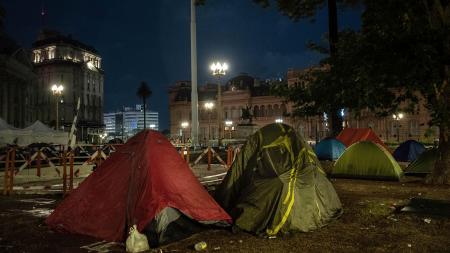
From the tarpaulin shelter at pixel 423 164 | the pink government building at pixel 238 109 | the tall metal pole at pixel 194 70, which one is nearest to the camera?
the tarpaulin shelter at pixel 423 164

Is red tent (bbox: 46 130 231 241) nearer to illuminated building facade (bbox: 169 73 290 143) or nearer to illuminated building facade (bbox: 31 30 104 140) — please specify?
illuminated building facade (bbox: 169 73 290 143)

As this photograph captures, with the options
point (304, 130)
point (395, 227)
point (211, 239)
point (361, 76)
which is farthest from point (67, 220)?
point (304, 130)

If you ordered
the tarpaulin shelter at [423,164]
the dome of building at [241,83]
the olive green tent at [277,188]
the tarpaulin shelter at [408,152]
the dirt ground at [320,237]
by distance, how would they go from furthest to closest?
the dome of building at [241,83] → the tarpaulin shelter at [408,152] → the tarpaulin shelter at [423,164] → the olive green tent at [277,188] → the dirt ground at [320,237]

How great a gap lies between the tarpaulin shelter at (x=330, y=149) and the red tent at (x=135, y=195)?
1578cm

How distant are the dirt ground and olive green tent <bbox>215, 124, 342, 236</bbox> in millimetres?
251

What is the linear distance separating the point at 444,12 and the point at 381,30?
2.44 metres

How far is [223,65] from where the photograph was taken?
97.0ft

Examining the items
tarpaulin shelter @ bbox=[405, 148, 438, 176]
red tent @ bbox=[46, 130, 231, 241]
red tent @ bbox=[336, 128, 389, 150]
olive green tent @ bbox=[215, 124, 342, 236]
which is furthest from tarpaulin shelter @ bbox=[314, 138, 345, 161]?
red tent @ bbox=[46, 130, 231, 241]

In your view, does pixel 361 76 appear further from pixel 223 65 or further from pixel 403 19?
pixel 223 65

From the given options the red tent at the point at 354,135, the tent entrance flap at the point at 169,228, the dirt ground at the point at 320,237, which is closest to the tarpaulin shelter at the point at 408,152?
the red tent at the point at 354,135

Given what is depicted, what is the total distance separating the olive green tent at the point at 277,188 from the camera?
680cm

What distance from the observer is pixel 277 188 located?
22.8ft

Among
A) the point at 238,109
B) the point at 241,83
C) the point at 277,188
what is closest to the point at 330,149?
the point at 277,188

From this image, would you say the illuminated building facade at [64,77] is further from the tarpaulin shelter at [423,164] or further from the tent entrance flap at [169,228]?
the tent entrance flap at [169,228]
